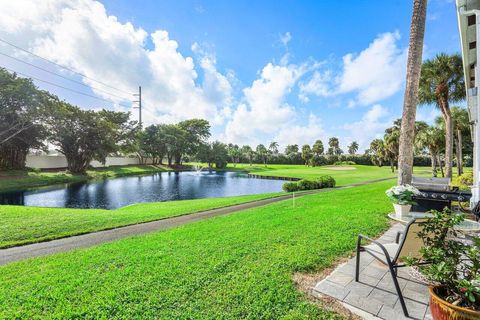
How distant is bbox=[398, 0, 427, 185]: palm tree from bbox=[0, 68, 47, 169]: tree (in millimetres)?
27544

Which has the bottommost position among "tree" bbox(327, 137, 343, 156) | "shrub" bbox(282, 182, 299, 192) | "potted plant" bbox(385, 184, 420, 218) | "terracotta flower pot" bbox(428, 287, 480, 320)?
"shrub" bbox(282, 182, 299, 192)

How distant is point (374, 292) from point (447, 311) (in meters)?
1.01

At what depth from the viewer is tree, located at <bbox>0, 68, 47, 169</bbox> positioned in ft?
63.8

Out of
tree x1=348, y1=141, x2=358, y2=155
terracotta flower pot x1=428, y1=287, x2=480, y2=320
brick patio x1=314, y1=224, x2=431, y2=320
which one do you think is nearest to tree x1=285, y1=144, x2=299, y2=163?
tree x1=348, y1=141, x2=358, y2=155

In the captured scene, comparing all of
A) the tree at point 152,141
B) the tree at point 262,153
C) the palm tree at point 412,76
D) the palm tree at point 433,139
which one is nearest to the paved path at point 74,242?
the palm tree at point 412,76

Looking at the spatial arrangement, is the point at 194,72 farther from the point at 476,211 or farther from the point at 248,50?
the point at 476,211

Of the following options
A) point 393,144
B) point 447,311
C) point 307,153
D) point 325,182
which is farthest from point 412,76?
point 307,153

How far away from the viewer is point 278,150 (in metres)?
76.8

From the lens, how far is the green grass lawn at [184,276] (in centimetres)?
219

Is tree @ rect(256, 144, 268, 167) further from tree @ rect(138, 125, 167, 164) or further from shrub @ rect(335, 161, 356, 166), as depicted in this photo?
tree @ rect(138, 125, 167, 164)

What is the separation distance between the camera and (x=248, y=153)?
65.1 meters

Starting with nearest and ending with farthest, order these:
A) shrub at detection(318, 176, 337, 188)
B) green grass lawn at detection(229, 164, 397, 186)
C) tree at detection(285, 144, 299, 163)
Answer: shrub at detection(318, 176, 337, 188) → green grass lawn at detection(229, 164, 397, 186) → tree at detection(285, 144, 299, 163)

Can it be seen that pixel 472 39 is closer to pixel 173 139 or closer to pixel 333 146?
pixel 173 139

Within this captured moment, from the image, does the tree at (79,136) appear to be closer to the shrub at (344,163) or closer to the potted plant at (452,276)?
the potted plant at (452,276)
